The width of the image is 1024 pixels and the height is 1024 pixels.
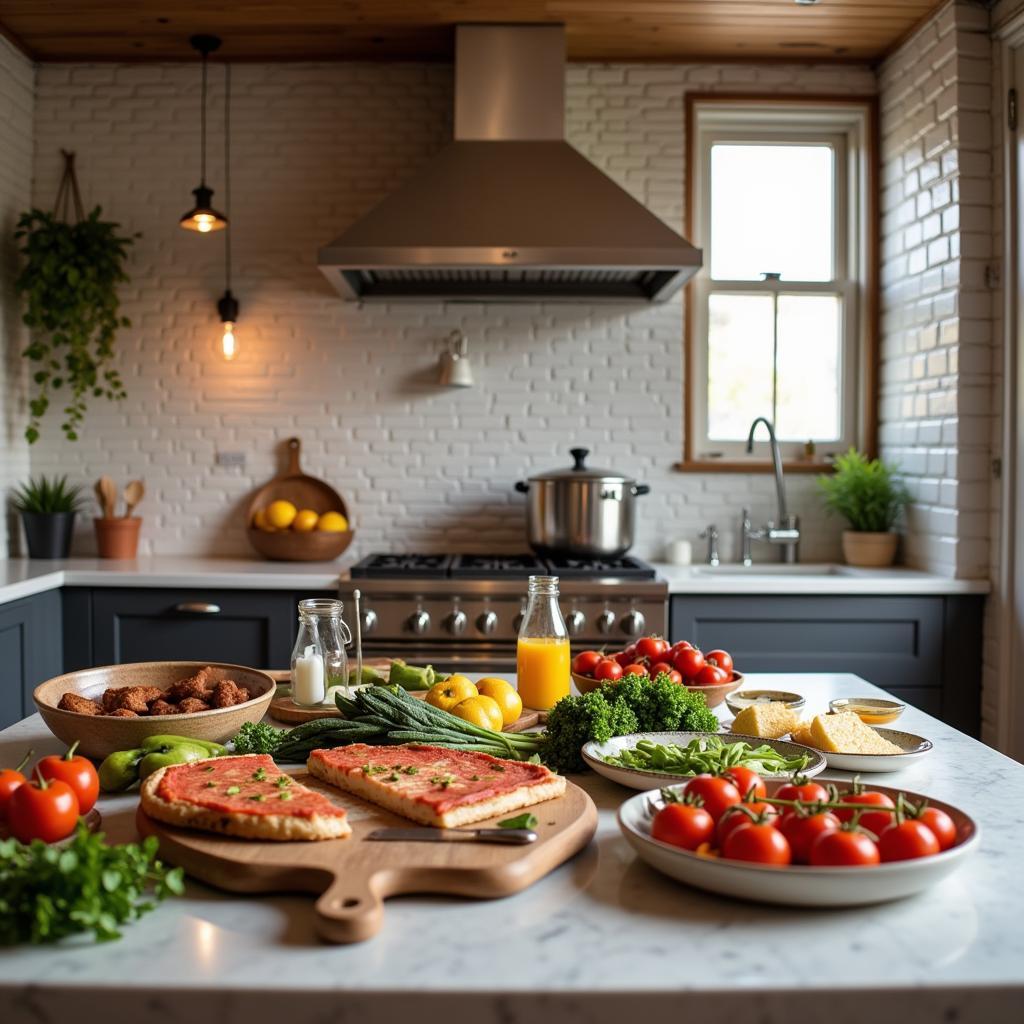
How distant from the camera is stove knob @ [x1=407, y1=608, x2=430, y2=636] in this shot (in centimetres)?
365

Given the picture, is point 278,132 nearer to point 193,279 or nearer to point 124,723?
point 193,279

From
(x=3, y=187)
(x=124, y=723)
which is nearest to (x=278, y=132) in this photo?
(x=3, y=187)

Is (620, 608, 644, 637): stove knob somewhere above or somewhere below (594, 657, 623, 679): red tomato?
below

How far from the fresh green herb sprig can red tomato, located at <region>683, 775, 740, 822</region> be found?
0.62 meters

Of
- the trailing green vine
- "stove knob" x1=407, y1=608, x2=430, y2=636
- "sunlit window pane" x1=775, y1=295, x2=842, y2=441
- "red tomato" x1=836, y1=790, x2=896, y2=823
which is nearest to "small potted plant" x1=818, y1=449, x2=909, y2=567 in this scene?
"sunlit window pane" x1=775, y1=295, x2=842, y2=441

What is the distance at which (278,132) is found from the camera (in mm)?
4469

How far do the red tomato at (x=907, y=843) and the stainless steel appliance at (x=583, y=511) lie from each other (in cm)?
282

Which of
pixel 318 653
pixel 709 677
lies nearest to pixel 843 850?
pixel 709 677

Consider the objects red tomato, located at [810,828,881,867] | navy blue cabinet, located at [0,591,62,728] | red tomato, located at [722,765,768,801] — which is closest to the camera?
red tomato, located at [810,828,881,867]

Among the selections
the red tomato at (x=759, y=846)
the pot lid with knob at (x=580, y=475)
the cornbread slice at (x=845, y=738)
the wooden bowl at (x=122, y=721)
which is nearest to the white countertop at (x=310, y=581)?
the pot lid with knob at (x=580, y=475)

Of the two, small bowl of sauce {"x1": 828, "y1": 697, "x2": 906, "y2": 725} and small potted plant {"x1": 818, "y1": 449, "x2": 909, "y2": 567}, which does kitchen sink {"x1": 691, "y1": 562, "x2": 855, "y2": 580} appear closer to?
small potted plant {"x1": 818, "y1": 449, "x2": 909, "y2": 567}

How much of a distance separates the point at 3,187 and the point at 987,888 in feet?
14.2

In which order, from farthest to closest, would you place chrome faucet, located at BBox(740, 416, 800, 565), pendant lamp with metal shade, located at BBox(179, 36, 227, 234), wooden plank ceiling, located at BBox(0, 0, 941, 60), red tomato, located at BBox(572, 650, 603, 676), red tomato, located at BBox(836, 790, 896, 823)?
chrome faucet, located at BBox(740, 416, 800, 565), pendant lamp with metal shade, located at BBox(179, 36, 227, 234), wooden plank ceiling, located at BBox(0, 0, 941, 60), red tomato, located at BBox(572, 650, 603, 676), red tomato, located at BBox(836, 790, 896, 823)

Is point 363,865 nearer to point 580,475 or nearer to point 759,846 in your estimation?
point 759,846
